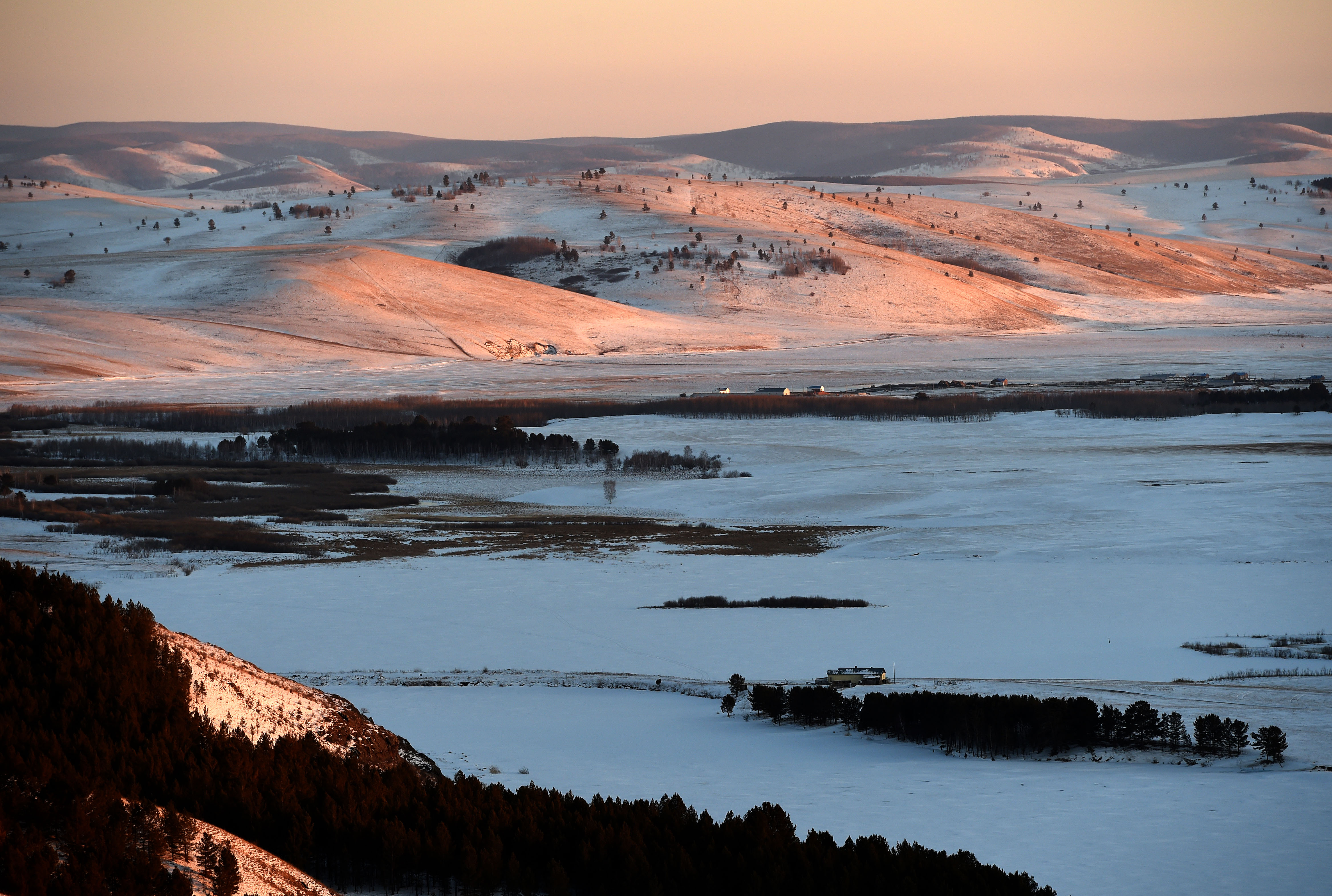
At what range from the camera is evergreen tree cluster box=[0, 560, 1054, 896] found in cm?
831

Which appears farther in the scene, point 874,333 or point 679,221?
point 679,221

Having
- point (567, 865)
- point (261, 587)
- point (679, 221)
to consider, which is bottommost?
point (261, 587)

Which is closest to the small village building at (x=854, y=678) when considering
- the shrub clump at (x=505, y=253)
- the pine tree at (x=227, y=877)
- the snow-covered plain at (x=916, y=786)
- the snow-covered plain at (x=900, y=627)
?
the snow-covered plain at (x=900, y=627)

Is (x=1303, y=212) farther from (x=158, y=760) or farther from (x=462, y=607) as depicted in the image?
(x=158, y=760)

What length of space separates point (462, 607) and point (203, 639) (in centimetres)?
419

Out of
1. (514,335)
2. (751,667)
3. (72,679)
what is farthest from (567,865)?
(514,335)

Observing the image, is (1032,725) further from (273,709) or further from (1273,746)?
(273,709)

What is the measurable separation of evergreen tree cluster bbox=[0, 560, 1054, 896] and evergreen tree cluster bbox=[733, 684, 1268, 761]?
5043 mm

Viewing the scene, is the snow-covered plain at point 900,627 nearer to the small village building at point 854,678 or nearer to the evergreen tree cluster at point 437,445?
the small village building at point 854,678

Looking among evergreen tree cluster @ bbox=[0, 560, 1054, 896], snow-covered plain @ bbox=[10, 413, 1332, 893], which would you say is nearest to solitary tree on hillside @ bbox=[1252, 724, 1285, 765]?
snow-covered plain @ bbox=[10, 413, 1332, 893]

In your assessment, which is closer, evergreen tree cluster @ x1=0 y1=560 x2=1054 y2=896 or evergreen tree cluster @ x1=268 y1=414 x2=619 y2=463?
evergreen tree cluster @ x1=0 y1=560 x2=1054 y2=896

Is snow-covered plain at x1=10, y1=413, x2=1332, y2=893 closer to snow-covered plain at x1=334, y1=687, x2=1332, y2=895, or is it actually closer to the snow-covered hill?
snow-covered plain at x1=334, y1=687, x2=1332, y2=895

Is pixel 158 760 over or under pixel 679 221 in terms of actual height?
under

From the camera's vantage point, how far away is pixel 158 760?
28.0ft
